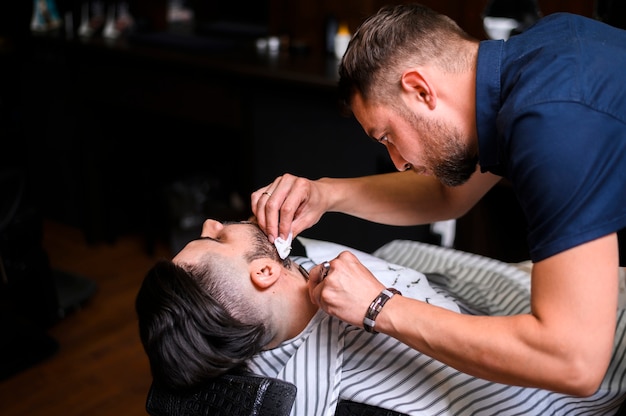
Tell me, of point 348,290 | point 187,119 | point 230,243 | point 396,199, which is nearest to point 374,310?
point 348,290

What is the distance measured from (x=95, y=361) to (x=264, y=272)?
1296 millimetres

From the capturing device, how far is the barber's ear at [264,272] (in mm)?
1295

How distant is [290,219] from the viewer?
4.47 feet

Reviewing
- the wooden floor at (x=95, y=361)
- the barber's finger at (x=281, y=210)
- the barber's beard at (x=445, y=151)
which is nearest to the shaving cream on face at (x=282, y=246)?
the barber's finger at (x=281, y=210)

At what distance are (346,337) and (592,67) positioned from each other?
0.65 meters

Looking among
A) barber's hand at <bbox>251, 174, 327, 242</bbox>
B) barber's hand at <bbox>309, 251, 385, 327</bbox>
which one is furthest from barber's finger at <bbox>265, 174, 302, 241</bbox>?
barber's hand at <bbox>309, 251, 385, 327</bbox>

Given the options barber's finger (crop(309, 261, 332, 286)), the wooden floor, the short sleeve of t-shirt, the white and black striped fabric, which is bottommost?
the wooden floor

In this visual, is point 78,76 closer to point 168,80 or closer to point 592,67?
point 168,80

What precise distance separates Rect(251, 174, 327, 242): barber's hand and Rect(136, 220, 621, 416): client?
1.6 inches

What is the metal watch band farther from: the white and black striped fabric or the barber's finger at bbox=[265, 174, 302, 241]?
the barber's finger at bbox=[265, 174, 302, 241]

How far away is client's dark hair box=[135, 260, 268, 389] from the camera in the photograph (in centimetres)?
116

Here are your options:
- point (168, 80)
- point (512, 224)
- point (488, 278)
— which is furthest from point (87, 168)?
point (488, 278)

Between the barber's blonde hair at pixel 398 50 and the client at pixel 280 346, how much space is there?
0.33 m

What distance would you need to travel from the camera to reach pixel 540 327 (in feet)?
3.12
